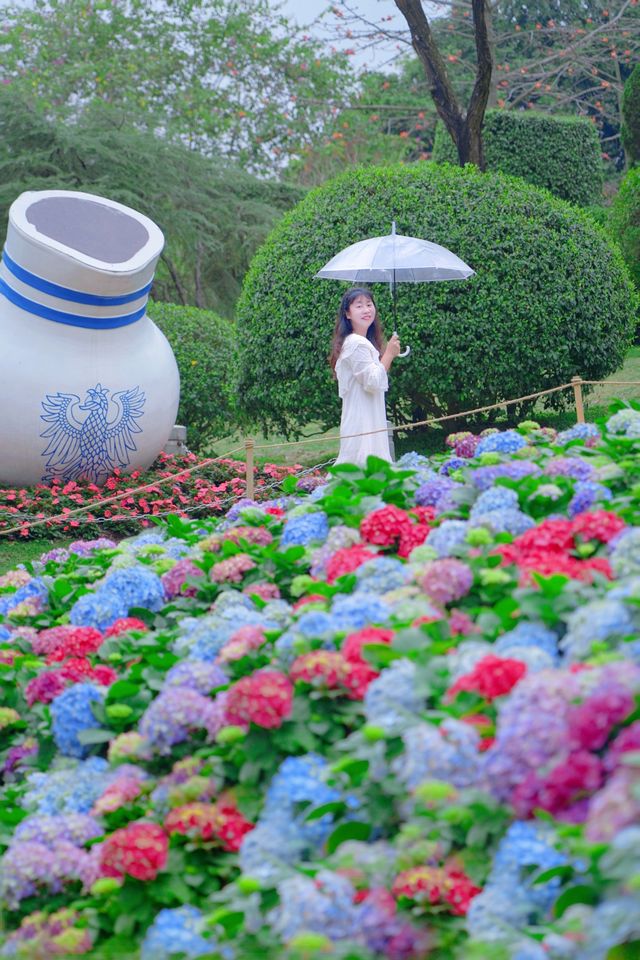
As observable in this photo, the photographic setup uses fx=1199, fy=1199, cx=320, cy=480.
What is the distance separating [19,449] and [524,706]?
631 centimetres

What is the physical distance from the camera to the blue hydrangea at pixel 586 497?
2.89 metres

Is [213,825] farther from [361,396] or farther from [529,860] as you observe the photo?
[361,396]

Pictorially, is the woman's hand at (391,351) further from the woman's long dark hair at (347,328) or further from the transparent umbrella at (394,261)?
the transparent umbrella at (394,261)

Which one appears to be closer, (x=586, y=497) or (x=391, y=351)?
(x=586, y=497)

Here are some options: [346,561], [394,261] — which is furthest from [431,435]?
[346,561]

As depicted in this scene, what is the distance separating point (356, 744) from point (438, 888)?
11.1 inches

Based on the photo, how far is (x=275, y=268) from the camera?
877cm

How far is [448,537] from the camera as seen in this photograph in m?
2.82

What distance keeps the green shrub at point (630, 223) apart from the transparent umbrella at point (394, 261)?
5919 mm

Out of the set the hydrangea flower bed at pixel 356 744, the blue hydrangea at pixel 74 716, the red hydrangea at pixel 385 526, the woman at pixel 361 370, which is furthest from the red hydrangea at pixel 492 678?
the woman at pixel 361 370

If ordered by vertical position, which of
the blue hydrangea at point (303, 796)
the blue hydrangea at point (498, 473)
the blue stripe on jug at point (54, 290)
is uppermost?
the blue stripe on jug at point (54, 290)

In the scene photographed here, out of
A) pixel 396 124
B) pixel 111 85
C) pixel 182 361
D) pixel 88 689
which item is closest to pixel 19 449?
pixel 182 361

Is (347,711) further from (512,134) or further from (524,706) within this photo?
(512,134)

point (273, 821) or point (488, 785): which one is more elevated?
point (488, 785)
